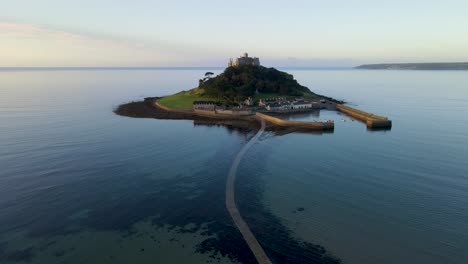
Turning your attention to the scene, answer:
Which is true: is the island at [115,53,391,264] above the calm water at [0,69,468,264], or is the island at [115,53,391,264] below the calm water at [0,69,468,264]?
above

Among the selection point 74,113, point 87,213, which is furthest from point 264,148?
point 74,113

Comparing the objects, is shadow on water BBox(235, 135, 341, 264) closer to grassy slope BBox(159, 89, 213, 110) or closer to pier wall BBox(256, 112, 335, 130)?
pier wall BBox(256, 112, 335, 130)

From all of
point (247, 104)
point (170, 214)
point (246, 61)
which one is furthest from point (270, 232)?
point (246, 61)

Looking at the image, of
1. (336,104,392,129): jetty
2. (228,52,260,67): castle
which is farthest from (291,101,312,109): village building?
(228,52,260,67): castle

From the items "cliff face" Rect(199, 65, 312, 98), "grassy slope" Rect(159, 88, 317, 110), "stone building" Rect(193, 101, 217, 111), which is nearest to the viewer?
"stone building" Rect(193, 101, 217, 111)

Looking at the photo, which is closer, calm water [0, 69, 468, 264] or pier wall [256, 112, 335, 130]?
calm water [0, 69, 468, 264]

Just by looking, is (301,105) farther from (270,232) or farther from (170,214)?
(270,232)

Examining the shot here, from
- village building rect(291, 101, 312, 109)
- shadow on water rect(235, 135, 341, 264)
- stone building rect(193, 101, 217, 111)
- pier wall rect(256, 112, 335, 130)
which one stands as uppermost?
stone building rect(193, 101, 217, 111)

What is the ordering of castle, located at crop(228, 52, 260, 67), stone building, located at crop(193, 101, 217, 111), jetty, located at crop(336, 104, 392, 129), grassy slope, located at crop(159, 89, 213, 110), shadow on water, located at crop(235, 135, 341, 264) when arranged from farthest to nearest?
castle, located at crop(228, 52, 260, 67) → grassy slope, located at crop(159, 89, 213, 110) → stone building, located at crop(193, 101, 217, 111) → jetty, located at crop(336, 104, 392, 129) → shadow on water, located at crop(235, 135, 341, 264)

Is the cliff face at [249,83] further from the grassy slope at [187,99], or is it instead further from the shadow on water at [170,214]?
the shadow on water at [170,214]
